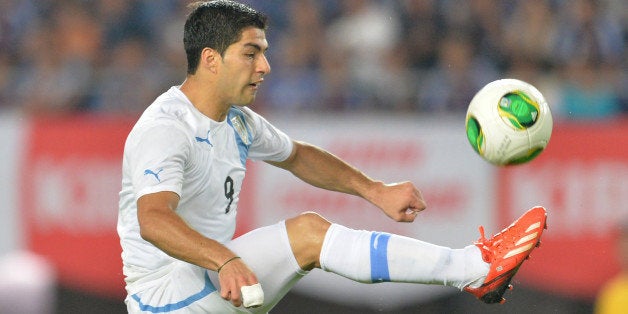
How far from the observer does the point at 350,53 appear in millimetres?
10734

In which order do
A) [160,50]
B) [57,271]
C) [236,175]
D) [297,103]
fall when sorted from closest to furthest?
1. [236,175]
2. [57,271]
3. [297,103]
4. [160,50]

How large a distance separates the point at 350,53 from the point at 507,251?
217 inches

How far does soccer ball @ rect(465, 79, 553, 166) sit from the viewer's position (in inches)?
236

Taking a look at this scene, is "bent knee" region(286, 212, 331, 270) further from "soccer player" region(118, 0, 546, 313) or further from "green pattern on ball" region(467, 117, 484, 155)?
"green pattern on ball" region(467, 117, 484, 155)

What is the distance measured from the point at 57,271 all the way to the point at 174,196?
175 inches

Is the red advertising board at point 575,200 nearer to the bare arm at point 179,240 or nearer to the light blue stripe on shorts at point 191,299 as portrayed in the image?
the light blue stripe on shorts at point 191,299

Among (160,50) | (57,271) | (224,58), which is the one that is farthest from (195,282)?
(160,50)

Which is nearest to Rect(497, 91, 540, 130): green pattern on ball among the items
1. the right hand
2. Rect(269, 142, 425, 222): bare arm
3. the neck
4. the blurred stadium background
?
Rect(269, 142, 425, 222): bare arm

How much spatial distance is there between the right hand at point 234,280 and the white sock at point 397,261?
27.8 inches

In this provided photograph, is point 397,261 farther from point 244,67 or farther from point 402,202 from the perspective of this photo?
point 244,67

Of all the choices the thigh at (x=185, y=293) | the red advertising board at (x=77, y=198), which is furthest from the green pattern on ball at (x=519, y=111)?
the red advertising board at (x=77, y=198)

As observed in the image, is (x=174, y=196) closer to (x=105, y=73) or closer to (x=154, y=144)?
(x=154, y=144)

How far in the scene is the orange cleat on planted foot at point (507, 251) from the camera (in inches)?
214

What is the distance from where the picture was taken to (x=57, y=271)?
9.38 m
